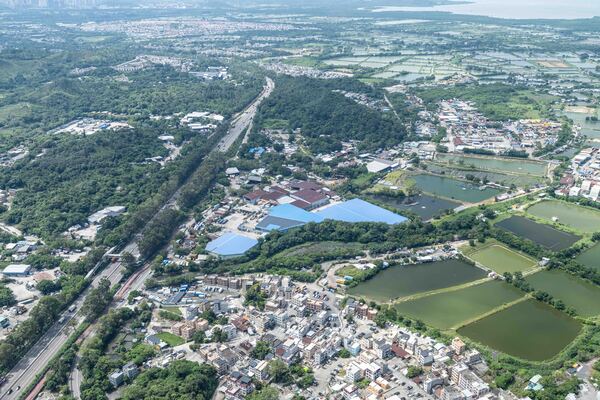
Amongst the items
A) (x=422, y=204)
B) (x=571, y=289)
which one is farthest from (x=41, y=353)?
(x=571, y=289)

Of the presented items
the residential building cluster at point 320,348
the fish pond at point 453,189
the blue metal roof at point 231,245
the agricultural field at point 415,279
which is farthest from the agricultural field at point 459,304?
the fish pond at point 453,189

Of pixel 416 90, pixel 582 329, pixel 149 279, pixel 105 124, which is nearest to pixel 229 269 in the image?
pixel 149 279

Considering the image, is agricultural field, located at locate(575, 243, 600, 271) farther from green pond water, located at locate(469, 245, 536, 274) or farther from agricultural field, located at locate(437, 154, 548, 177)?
agricultural field, located at locate(437, 154, 548, 177)

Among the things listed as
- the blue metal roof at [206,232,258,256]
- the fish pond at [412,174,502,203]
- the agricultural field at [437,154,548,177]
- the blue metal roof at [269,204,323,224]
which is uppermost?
the agricultural field at [437,154,548,177]

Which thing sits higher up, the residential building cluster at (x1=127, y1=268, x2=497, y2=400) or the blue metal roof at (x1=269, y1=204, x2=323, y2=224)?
the blue metal roof at (x1=269, y1=204, x2=323, y2=224)

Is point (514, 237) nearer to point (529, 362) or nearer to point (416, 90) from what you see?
point (529, 362)

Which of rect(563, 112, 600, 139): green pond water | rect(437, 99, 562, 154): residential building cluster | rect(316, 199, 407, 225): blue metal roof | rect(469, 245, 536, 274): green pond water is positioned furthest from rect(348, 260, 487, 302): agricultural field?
rect(563, 112, 600, 139): green pond water
